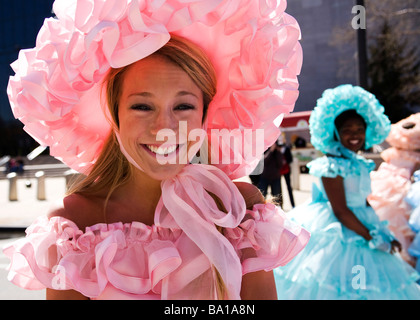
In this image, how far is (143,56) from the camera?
1078 millimetres

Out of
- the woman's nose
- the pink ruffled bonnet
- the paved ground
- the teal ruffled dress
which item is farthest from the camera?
the paved ground

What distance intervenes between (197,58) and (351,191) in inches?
86.4

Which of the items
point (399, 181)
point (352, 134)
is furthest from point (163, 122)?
point (399, 181)

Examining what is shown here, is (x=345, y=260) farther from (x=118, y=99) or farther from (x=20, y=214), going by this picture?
(x=20, y=214)

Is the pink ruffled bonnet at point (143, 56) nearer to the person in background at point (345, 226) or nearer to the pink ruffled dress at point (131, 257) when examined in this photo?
the pink ruffled dress at point (131, 257)

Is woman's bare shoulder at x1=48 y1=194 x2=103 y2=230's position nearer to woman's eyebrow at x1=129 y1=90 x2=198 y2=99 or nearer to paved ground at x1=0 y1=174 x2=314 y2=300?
woman's eyebrow at x1=129 y1=90 x2=198 y2=99

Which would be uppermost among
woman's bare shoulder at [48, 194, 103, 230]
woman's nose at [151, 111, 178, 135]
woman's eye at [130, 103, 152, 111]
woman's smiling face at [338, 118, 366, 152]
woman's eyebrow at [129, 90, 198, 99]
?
woman's smiling face at [338, 118, 366, 152]

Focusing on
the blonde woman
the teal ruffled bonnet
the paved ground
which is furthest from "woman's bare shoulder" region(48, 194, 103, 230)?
the paved ground

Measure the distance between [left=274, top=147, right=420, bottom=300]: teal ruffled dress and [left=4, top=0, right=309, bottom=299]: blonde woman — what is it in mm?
1643

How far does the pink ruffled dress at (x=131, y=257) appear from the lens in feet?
3.75

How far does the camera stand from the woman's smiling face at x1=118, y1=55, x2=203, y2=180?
1.21 metres

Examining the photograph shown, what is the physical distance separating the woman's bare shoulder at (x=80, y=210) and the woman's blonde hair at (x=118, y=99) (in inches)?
1.4

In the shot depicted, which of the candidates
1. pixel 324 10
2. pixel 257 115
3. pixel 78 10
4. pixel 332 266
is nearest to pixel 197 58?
pixel 257 115

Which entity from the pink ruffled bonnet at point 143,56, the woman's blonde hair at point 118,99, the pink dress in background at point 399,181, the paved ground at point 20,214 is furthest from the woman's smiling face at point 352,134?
the paved ground at point 20,214
